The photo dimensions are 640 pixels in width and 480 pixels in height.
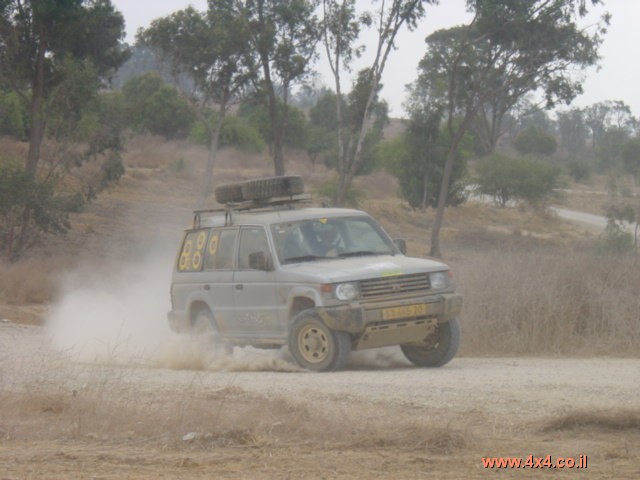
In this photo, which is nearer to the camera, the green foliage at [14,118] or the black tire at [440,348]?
the black tire at [440,348]

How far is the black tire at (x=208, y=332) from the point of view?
12320 mm

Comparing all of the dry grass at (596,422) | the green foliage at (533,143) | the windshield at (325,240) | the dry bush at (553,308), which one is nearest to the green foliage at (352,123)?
the green foliage at (533,143)

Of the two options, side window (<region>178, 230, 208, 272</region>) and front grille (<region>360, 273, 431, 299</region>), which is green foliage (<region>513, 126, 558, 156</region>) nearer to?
side window (<region>178, 230, 208, 272</region>)

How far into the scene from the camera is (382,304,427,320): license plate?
1061 cm

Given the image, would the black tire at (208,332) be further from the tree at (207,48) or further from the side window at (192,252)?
the tree at (207,48)

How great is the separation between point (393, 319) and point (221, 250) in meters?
2.73

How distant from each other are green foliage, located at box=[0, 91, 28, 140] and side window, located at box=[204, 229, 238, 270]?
1102 inches

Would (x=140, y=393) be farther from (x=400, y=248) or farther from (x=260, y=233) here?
(x=400, y=248)

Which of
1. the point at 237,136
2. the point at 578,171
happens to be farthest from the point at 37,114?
the point at 578,171

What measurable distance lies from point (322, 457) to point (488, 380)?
128 inches

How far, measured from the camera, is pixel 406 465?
647 centimetres

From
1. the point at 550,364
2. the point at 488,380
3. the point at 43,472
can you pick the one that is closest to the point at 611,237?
the point at 550,364

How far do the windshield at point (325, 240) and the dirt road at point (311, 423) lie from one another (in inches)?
65.6

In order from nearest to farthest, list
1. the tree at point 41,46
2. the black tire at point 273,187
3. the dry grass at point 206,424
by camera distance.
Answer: the dry grass at point 206,424, the black tire at point 273,187, the tree at point 41,46
